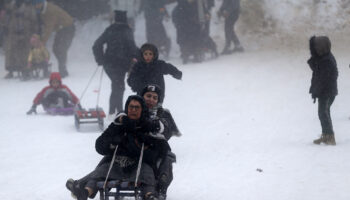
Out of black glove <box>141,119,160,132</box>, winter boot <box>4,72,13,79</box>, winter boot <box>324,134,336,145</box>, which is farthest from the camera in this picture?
winter boot <box>4,72,13,79</box>

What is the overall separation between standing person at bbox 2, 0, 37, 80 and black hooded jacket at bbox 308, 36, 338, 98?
11.4 metres

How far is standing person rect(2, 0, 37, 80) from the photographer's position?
18.5 metres

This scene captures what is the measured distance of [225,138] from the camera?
9641mm

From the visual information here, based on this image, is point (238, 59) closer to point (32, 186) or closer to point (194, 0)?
point (194, 0)

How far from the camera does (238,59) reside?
1844 centimetres

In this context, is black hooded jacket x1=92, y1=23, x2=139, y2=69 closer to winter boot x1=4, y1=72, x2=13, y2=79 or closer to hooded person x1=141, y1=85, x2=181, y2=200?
hooded person x1=141, y1=85, x2=181, y2=200

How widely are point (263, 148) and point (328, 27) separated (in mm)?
13204

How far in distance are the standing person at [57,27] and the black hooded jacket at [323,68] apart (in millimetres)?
11059

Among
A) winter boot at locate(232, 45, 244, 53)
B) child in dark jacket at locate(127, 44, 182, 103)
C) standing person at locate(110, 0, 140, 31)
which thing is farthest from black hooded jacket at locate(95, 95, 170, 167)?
standing person at locate(110, 0, 140, 31)

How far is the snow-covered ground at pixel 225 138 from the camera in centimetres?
666

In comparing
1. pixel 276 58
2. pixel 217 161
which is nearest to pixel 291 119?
pixel 217 161

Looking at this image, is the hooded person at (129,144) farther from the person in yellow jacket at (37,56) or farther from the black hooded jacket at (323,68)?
the person in yellow jacket at (37,56)

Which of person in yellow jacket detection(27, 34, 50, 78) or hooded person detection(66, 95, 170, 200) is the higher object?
person in yellow jacket detection(27, 34, 50, 78)

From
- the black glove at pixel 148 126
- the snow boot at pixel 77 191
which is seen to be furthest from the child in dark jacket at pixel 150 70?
the snow boot at pixel 77 191
